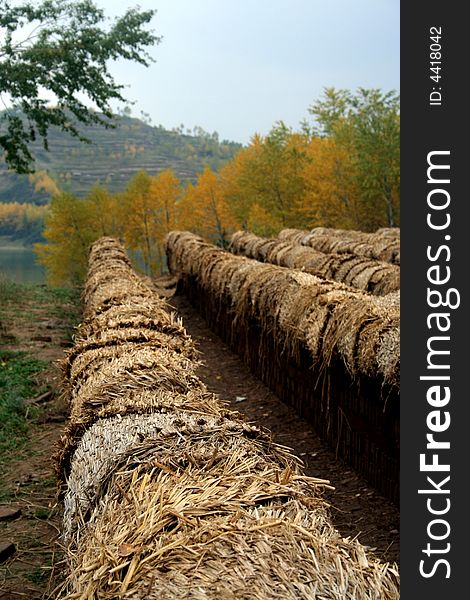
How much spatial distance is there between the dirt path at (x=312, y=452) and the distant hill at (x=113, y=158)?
113 meters

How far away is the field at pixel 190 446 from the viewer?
2539 millimetres

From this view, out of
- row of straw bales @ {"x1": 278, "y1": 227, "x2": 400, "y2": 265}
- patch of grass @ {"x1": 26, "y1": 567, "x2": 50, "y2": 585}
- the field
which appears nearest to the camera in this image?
the field

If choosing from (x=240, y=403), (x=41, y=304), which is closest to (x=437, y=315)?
(x=240, y=403)

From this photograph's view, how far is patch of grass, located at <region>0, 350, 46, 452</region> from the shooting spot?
862 centimetres

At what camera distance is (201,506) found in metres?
2.85

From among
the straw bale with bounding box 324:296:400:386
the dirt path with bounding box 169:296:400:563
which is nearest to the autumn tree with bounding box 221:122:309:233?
the dirt path with bounding box 169:296:400:563

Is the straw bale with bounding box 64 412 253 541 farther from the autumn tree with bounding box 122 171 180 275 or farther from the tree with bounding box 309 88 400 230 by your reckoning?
the autumn tree with bounding box 122 171 180 275

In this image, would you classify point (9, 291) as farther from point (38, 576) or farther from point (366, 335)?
point (38, 576)

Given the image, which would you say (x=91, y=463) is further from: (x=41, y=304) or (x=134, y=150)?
(x=134, y=150)

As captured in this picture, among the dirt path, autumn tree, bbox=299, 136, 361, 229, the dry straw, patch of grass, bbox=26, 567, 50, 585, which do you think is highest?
autumn tree, bbox=299, 136, 361, 229

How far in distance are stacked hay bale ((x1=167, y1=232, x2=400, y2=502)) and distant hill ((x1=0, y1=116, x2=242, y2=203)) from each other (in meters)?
114

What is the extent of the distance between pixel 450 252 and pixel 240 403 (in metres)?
8.19

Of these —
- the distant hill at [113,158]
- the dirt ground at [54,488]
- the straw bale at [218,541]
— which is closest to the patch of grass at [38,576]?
the dirt ground at [54,488]

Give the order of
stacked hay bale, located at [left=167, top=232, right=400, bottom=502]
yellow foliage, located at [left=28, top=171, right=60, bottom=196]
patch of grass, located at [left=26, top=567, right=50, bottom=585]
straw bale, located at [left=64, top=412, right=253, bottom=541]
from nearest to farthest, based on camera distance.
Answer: straw bale, located at [left=64, top=412, right=253, bottom=541]
patch of grass, located at [left=26, top=567, right=50, bottom=585]
stacked hay bale, located at [left=167, top=232, right=400, bottom=502]
yellow foliage, located at [left=28, top=171, right=60, bottom=196]
